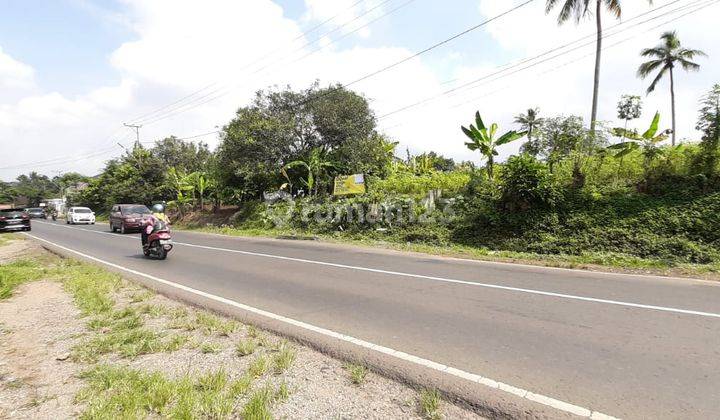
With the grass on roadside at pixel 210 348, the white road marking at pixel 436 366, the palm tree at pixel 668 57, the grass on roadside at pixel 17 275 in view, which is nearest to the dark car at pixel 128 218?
the grass on roadside at pixel 17 275

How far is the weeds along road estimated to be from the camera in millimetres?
3416

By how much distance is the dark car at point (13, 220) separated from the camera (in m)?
25.9

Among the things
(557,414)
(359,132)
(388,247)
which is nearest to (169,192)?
(359,132)

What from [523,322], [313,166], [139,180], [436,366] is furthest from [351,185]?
[139,180]

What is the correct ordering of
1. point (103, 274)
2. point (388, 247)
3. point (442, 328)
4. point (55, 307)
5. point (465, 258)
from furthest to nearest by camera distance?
point (388, 247), point (465, 258), point (103, 274), point (55, 307), point (442, 328)

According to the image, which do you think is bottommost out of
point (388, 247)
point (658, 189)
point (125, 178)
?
point (388, 247)

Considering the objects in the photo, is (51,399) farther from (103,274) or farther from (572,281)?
(572,281)

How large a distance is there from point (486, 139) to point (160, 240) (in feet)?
41.7

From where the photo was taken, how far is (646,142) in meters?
12.6

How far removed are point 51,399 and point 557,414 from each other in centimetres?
426

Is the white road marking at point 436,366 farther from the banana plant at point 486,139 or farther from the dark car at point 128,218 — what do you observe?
the dark car at point 128,218

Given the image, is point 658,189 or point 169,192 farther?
point 169,192

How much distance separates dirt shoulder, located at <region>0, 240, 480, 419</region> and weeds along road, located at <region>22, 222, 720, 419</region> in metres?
0.65

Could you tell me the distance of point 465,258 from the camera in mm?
11336
